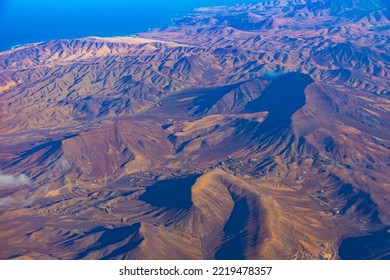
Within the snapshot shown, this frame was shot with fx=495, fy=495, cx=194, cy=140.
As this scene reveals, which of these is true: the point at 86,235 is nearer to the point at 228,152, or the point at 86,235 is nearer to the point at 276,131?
the point at 228,152

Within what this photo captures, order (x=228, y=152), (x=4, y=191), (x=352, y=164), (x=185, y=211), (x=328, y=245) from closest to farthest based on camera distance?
1. (x=328, y=245)
2. (x=185, y=211)
3. (x=4, y=191)
4. (x=352, y=164)
5. (x=228, y=152)

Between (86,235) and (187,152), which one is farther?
(187,152)

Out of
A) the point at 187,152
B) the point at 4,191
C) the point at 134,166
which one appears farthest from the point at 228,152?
the point at 4,191

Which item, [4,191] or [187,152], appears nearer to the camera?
[4,191]

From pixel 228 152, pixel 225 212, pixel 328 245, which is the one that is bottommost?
pixel 328 245

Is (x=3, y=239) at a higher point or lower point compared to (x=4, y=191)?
lower

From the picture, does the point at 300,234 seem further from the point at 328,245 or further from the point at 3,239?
the point at 3,239

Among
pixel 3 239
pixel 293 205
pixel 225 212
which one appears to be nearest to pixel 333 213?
pixel 293 205

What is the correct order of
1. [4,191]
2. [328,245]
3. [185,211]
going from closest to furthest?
[328,245] < [185,211] < [4,191]

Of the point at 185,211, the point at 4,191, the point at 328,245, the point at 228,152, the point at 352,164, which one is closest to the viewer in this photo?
the point at 328,245
